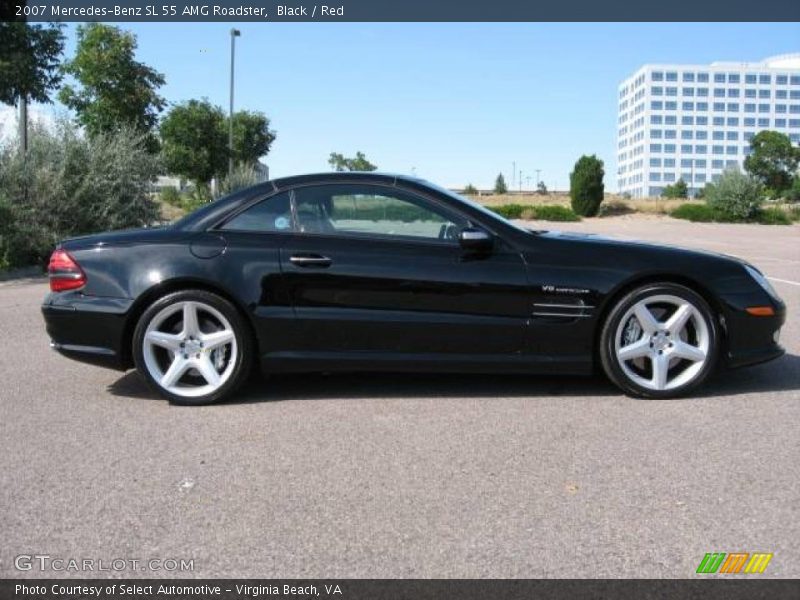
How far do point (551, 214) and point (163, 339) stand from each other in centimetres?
4367

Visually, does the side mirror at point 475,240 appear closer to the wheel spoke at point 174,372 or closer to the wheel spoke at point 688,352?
the wheel spoke at point 688,352

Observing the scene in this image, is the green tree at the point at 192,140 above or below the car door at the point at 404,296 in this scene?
above

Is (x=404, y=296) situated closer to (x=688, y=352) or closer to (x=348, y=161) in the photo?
(x=688, y=352)

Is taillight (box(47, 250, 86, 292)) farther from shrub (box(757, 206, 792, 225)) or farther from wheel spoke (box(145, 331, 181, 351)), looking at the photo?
shrub (box(757, 206, 792, 225))

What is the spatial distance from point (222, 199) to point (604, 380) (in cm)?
276

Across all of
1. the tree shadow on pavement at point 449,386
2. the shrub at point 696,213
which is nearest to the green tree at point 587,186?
the shrub at point 696,213

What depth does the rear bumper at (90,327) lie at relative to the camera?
467 cm

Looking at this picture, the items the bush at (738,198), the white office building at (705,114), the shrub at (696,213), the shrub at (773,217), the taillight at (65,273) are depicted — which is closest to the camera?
the taillight at (65,273)

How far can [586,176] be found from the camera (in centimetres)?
4847

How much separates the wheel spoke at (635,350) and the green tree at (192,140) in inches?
1274

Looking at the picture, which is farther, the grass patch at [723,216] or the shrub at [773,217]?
the grass patch at [723,216]

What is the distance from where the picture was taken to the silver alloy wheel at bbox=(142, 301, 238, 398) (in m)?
4.64

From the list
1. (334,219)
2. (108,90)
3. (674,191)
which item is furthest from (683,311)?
(674,191)
